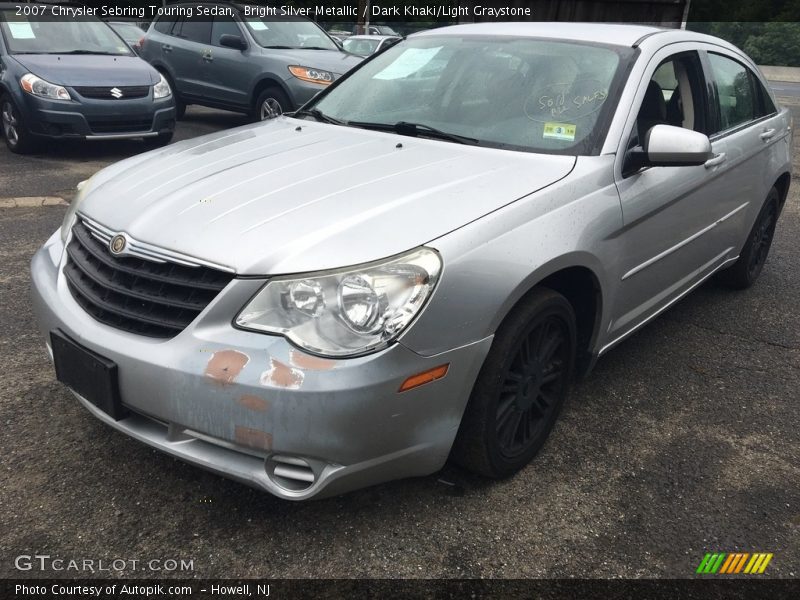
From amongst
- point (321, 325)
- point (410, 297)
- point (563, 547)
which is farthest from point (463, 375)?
point (563, 547)

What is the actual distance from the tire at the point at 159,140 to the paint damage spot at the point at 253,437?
6670 millimetres

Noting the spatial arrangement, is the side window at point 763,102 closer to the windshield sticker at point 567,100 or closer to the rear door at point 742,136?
the rear door at point 742,136

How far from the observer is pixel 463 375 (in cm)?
218

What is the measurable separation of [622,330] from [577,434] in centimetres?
50

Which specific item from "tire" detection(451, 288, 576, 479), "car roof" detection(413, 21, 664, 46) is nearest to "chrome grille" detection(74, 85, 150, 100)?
"car roof" detection(413, 21, 664, 46)

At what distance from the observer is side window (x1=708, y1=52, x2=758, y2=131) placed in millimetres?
3758

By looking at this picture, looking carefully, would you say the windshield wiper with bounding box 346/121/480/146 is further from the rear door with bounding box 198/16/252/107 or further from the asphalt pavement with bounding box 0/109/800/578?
the rear door with bounding box 198/16/252/107

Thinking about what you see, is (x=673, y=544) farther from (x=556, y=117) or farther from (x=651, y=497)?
(x=556, y=117)

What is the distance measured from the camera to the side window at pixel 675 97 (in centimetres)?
309

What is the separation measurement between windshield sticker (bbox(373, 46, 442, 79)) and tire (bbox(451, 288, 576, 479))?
5.09 ft

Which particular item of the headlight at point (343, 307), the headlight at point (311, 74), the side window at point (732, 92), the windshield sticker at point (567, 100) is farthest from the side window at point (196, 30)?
the headlight at point (343, 307)

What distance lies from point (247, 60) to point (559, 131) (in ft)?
23.5

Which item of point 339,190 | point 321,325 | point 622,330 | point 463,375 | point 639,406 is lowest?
point 639,406

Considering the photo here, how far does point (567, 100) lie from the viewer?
9.71 feet
